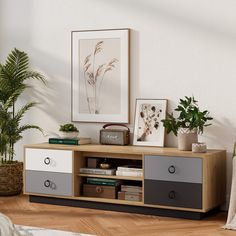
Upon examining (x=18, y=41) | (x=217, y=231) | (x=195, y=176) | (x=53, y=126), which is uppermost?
(x=18, y=41)

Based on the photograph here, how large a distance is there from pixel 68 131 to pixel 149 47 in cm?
110

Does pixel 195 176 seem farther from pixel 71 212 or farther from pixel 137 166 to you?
pixel 71 212

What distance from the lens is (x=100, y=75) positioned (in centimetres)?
587

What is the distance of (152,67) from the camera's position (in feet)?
18.4

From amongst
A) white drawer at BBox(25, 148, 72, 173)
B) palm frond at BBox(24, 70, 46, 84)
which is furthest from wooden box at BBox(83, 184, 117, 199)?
palm frond at BBox(24, 70, 46, 84)

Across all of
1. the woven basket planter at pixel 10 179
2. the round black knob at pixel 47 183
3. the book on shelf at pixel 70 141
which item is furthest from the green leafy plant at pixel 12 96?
the round black knob at pixel 47 183

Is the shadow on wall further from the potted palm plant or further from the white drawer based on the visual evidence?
the white drawer

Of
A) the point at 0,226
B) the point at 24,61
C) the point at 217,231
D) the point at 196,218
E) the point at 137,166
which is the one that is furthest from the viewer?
the point at 24,61

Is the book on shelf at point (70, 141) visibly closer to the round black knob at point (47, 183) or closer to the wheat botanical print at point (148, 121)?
the round black knob at point (47, 183)

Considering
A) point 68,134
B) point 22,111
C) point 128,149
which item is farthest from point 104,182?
point 22,111

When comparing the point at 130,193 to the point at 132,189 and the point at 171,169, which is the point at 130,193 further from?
the point at 171,169

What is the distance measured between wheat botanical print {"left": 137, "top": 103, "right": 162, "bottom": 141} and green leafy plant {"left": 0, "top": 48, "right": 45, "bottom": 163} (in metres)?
1.08

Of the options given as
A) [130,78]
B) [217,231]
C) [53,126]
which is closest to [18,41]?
[53,126]

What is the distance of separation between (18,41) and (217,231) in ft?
9.61
